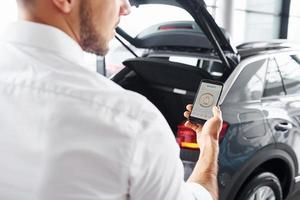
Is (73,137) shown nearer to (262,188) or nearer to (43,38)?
(43,38)

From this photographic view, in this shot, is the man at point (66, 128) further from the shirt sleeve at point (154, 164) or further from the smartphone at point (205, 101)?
the smartphone at point (205, 101)

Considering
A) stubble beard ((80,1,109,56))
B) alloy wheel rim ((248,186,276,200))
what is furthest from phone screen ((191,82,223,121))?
alloy wheel rim ((248,186,276,200))

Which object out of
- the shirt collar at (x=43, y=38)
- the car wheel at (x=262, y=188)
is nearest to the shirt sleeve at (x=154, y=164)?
the shirt collar at (x=43, y=38)

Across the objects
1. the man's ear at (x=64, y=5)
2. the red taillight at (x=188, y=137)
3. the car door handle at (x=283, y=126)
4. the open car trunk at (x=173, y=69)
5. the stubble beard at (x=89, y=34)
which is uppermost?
the man's ear at (x=64, y=5)

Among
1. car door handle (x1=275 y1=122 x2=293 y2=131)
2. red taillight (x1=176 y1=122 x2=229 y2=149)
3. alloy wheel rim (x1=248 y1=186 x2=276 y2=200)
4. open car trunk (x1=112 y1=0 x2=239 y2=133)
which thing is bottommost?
alloy wheel rim (x1=248 y1=186 x2=276 y2=200)

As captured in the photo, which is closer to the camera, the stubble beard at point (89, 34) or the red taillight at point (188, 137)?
the stubble beard at point (89, 34)

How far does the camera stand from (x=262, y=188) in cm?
264

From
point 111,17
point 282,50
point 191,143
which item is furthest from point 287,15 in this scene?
point 111,17

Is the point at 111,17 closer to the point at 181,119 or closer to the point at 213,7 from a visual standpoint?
the point at 181,119

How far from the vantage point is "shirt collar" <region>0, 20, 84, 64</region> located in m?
0.69

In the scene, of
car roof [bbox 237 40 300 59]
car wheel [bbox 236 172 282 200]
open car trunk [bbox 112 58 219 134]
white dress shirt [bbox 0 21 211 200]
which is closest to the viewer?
white dress shirt [bbox 0 21 211 200]

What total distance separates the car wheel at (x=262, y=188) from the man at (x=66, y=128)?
6.36ft

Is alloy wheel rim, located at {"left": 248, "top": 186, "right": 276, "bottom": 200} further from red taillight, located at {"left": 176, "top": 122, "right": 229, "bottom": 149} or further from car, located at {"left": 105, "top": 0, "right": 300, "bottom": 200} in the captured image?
red taillight, located at {"left": 176, "top": 122, "right": 229, "bottom": 149}

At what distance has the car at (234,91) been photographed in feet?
7.71
